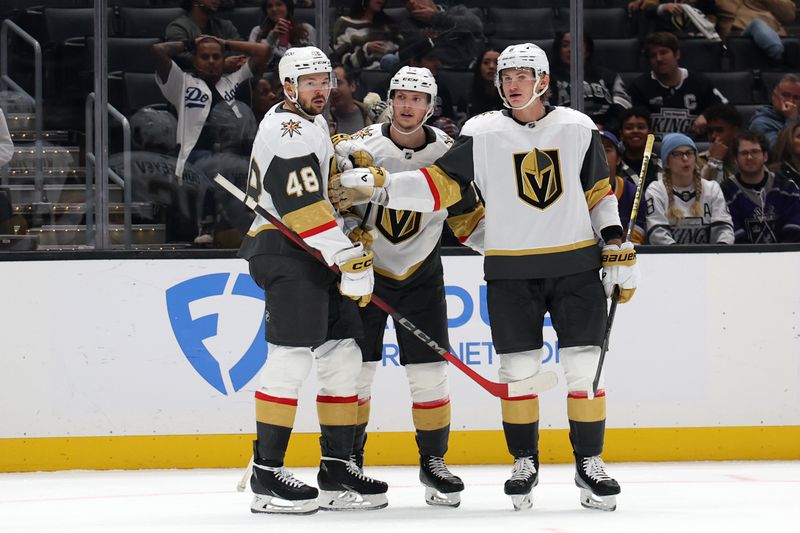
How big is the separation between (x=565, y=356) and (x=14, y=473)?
2.22 meters

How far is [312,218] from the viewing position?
3664 mm

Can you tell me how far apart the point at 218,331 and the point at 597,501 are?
175 cm

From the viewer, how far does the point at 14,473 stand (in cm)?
486

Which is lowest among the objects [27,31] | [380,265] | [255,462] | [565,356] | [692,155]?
[255,462]

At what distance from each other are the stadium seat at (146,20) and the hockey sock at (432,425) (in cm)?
206

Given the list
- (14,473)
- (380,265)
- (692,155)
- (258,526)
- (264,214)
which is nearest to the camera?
(258,526)

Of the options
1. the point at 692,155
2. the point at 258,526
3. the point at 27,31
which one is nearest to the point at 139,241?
the point at 27,31

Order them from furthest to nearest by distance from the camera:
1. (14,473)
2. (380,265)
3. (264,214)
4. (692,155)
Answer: (692,155) → (14,473) → (380,265) → (264,214)

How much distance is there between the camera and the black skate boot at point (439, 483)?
156 inches

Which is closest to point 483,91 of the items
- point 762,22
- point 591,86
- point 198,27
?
point 591,86

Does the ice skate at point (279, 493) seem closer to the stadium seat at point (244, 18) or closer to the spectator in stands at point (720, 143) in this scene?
the stadium seat at point (244, 18)

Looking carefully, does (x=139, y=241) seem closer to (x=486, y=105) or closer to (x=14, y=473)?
(x=14, y=473)

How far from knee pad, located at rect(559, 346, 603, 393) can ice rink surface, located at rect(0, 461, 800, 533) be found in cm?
36

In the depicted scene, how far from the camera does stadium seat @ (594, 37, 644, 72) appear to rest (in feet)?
17.6
